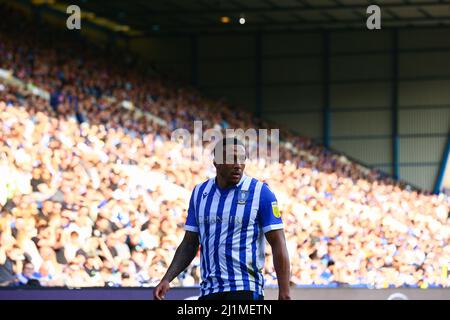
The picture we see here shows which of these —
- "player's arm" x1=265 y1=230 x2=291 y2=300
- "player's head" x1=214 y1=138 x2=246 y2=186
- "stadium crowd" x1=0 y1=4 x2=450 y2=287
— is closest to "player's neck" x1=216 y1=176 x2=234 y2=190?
"player's head" x1=214 y1=138 x2=246 y2=186

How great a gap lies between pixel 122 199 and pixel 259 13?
18.6 metres

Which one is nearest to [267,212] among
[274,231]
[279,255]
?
Result: [274,231]

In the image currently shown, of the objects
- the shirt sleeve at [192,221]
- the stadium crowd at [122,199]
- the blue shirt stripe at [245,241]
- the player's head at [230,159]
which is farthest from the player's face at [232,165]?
the stadium crowd at [122,199]

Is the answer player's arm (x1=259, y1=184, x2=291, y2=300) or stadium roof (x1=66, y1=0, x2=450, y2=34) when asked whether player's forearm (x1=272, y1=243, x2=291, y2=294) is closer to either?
player's arm (x1=259, y1=184, x2=291, y2=300)

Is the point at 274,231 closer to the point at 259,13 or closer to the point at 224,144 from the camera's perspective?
the point at 224,144

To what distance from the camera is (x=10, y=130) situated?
17.7 metres

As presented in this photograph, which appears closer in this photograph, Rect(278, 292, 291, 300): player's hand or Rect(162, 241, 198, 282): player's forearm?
Rect(278, 292, 291, 300): player's hand

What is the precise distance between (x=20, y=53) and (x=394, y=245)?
33.7 ft

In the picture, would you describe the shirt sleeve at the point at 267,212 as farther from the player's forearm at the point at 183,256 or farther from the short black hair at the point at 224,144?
the player's forearm at the point at 183,256

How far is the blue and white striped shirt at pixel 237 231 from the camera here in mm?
6828

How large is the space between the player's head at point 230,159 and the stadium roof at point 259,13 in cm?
2566

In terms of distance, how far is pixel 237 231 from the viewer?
269 inches

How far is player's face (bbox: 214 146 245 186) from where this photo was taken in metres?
6.77

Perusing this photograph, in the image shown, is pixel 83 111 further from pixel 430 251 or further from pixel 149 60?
pixel 149 60
